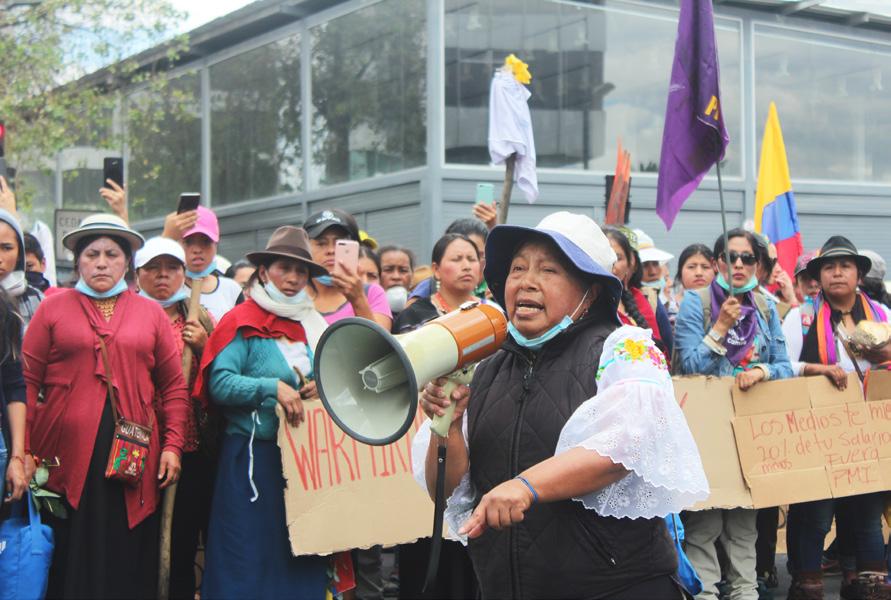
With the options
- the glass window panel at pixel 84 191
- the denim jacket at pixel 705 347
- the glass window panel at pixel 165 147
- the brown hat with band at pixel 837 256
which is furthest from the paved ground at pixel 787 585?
the glass window panel at pixel 84 191

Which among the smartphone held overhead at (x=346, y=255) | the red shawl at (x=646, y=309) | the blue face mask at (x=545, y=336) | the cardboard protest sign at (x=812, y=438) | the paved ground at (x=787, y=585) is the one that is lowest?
the paved ground at (x=787, y=585)

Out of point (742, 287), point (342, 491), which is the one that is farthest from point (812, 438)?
point (342, 491)

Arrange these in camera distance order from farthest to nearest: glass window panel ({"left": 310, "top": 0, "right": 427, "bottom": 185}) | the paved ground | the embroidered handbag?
1. glass window panel ({"left": 310, "top": 0, "right": 427, "bottom": 185})
2. the paved ground
3. the embroidered handbag

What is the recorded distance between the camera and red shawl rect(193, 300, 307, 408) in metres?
5.82

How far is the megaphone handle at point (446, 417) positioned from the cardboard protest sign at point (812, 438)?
370 cm

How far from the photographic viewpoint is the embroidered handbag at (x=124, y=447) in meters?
5.54

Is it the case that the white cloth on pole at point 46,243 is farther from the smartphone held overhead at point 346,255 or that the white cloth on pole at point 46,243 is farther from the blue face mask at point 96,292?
the smartphone held overhead at point 346,255

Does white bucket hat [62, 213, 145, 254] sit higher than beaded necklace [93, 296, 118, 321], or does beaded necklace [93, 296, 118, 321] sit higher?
white bucket hat [62, 213, 145, 254]

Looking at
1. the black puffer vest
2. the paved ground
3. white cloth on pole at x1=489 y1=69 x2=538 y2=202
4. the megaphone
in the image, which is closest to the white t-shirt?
white cloth on pole at x1=489 y1=69 x2=538 y2=202

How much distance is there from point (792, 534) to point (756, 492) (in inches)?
32.2

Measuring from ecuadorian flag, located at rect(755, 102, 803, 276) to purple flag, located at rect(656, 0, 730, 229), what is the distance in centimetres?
361

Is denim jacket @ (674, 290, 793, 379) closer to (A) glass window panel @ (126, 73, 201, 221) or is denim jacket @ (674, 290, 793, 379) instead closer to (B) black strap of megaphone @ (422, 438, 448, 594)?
(B) black strap of megaphone @ (422, 438, 448, 594)

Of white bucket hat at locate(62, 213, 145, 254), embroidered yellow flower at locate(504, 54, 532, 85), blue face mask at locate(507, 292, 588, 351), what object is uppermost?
embroidered yellow flower at locate(504, 54, 532, 85)

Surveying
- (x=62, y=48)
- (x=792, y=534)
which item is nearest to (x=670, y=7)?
(x=62, y=48)
